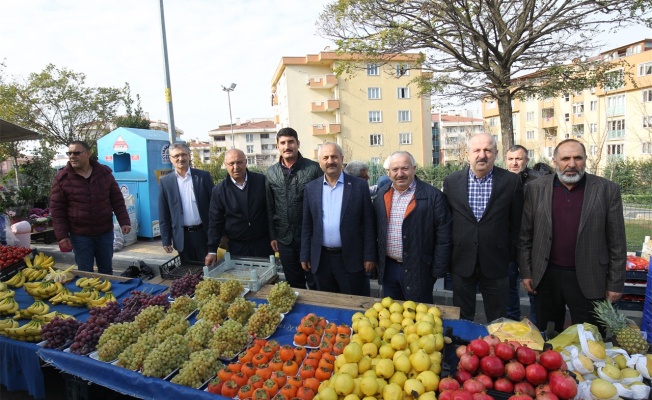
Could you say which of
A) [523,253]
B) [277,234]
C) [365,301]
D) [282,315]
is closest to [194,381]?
[282,315]

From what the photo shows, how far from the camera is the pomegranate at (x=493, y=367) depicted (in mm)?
1905

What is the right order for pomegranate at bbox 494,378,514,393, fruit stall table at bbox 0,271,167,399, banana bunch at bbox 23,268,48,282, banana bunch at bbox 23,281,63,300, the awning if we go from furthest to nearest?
1. the awning
2. banana bunch at bbox 23,268,48,282
3. banana bunch at bbox 23,281,63,300
4. fruit stall table at bbox 0,271,167,399
5. pomegranate at bbox 494,378,514,393

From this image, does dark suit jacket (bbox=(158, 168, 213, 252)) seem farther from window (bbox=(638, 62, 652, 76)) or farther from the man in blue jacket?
window (bbox=(638, 62, 652, 76))

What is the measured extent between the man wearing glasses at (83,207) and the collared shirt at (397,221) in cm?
343

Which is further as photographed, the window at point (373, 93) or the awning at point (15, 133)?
the window at point (373, 93)

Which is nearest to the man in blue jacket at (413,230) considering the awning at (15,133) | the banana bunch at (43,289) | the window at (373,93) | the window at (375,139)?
the banana bunch at (43,289)

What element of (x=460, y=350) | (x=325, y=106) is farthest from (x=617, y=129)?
(x=460, y=350)

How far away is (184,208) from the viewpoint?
15.0 feet

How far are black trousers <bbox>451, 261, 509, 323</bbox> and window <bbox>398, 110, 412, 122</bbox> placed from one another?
117 feet

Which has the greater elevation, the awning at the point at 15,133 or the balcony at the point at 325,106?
the balcony at the point at 325,106

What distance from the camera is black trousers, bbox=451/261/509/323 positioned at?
3.32m

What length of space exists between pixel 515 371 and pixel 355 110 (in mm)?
36391

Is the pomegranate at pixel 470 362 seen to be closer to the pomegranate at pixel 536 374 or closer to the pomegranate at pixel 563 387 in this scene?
the pomegranate at pixel 536 374

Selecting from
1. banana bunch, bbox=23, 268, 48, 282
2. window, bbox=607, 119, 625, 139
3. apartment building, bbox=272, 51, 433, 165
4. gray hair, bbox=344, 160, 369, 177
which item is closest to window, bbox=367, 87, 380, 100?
apartment building, bbox=272, 51, 433, 165
